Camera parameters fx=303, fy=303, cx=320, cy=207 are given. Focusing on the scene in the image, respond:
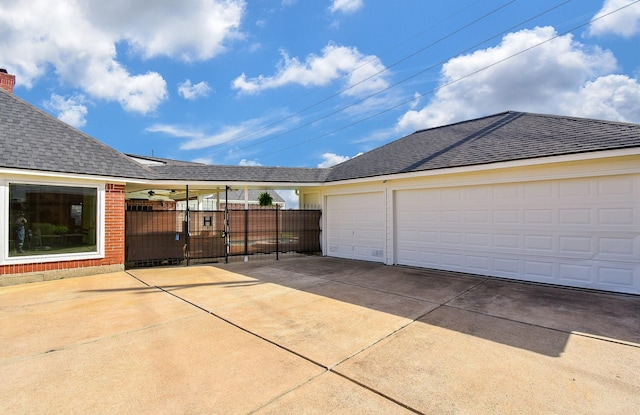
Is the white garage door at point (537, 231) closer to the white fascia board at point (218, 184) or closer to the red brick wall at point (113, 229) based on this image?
the white fascia board at point (218, 184)

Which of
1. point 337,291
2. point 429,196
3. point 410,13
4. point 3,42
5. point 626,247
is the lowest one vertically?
point 337,291

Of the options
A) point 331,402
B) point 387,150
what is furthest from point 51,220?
point 387,150

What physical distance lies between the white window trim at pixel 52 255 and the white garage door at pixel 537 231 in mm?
9384

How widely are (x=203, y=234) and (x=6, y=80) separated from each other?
816 centimetres

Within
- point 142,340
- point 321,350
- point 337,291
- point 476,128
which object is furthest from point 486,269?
point 142,340

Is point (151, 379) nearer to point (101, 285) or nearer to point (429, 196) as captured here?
point (101, 285)

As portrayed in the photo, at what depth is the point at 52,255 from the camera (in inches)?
319

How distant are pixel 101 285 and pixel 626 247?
11.8 m

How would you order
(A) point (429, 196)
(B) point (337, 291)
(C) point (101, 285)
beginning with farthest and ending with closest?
(A) point (429, 196) → (C) point (101, 285) → (B) point (337, 291)

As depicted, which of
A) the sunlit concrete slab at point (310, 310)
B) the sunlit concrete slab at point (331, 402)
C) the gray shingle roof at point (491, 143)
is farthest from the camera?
the gray shingle roof at point (491, 143)

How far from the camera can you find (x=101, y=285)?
24.5ft

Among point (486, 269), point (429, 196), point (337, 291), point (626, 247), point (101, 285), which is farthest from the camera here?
point (429, 196)

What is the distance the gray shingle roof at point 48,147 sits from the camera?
775 cm

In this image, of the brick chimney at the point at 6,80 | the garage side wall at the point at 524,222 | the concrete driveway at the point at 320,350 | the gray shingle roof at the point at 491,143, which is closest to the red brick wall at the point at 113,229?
the concrete driveway at the point at 320,350
